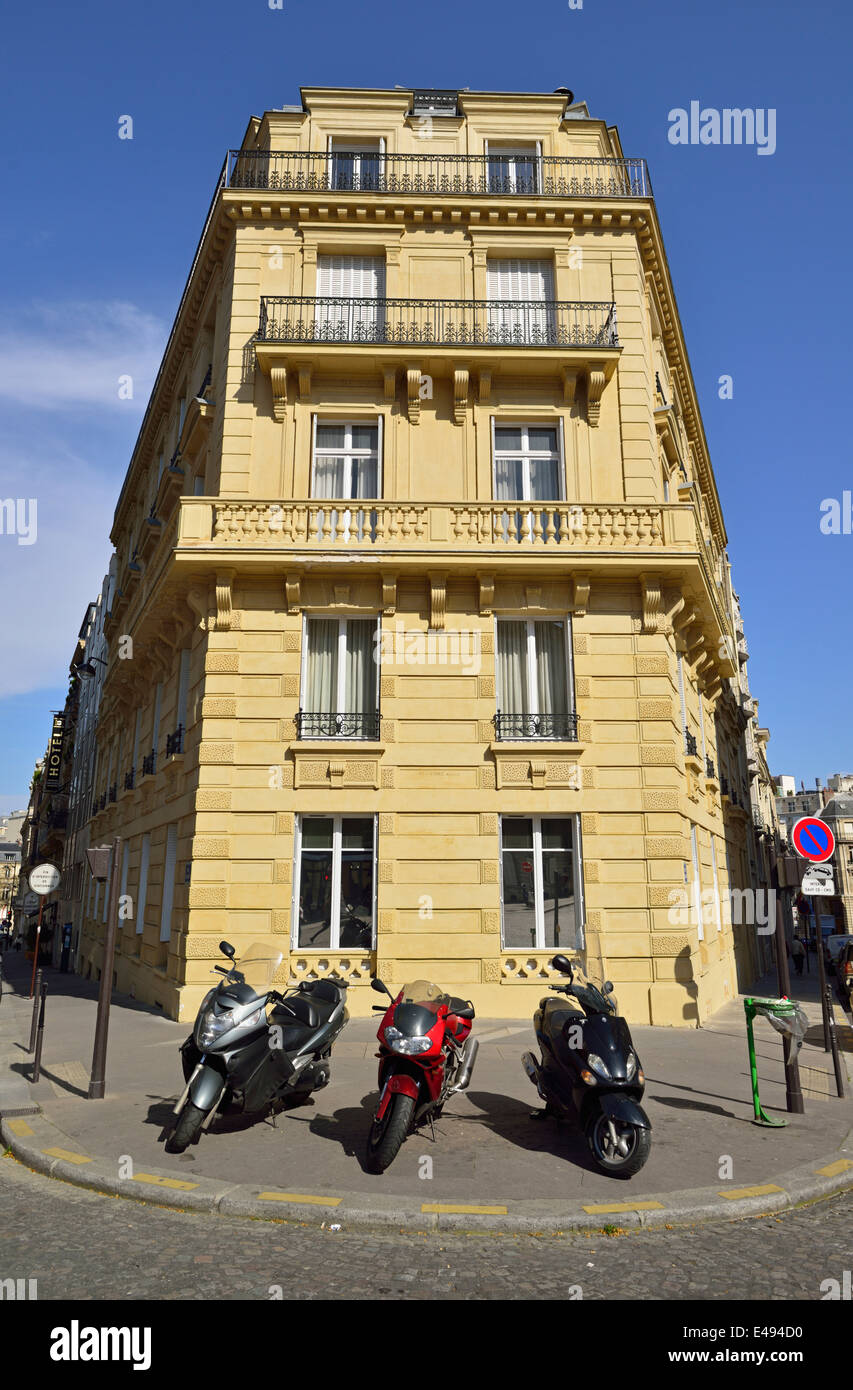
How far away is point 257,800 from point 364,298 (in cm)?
952

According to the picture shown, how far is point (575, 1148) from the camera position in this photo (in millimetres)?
6973

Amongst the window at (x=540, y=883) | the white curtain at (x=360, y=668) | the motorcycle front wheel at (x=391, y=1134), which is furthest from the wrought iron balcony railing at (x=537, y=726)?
the motorcycle front wheel at (x=391, y=1134)

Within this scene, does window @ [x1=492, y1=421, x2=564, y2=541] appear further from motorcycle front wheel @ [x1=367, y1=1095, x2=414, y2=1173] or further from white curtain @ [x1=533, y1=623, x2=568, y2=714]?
motorcycle front wheel @ [x1=367, y1=1095, x2=414, y2=1173]

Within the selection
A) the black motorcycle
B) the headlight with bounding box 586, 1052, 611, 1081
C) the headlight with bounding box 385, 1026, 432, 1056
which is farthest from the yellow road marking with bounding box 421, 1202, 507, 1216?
the black motorcycle

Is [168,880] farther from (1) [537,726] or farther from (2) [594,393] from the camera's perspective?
(2) [594,393]

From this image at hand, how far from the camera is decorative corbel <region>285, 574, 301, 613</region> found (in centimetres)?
1485

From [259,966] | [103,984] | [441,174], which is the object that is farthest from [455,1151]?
[441,174]

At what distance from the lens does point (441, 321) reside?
54.2 ft

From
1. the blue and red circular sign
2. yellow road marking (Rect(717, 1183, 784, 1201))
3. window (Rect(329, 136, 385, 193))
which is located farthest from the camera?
window (Rect(329, 136, 385, 193))

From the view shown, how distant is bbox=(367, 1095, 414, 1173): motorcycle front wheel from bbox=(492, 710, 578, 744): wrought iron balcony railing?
8695mm

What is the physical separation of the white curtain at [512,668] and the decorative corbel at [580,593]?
0.95 metres

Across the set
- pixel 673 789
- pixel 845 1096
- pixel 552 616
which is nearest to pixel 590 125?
pixel 552 616
